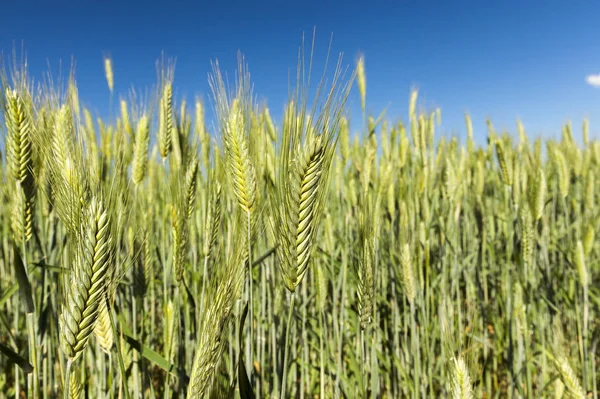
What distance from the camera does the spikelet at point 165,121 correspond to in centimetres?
146

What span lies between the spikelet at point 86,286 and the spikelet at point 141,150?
27.9 inches

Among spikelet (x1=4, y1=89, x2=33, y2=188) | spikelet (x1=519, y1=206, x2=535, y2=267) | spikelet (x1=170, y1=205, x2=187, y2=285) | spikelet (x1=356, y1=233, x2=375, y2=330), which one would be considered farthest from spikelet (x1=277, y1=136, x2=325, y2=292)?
spikelet (x1=519, y1=206, x2=535, y2=267)

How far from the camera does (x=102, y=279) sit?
0.65 meters

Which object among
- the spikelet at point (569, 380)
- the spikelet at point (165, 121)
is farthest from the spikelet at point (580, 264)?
the spikelet at point (165, 121)

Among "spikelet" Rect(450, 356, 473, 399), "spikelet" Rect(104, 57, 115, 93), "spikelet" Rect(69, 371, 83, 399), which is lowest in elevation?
"spikelet" Rect(450, 356, 473, 399)

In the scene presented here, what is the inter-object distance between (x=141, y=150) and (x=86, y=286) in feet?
2.75

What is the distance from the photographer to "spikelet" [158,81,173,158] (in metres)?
1.46

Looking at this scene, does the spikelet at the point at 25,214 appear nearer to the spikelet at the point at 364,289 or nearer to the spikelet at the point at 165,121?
the spikelet at the point at 165,121

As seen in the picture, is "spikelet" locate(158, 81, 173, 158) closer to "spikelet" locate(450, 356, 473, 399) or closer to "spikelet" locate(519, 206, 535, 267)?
"spikelet" locate(450, 356, 473, 399)

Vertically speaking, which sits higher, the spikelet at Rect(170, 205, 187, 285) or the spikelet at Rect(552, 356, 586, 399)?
the spikelet at Rect(170, 205, 187, 285)

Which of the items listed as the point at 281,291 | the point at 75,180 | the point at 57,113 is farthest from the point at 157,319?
the point at 75,180

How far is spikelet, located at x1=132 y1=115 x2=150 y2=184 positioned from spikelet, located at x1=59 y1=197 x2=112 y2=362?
71 centimetres

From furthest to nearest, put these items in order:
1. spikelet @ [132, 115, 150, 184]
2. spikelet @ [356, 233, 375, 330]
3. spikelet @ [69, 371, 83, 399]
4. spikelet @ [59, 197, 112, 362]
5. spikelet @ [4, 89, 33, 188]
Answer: spikelet @ [132, 115, 150, 184], spikelet @ [4, 89, 33, 188], spikelet @ [356, 233, 375, 330], spikelet @ [69, 371, 83, 399], spikelet @ [59, 197, 112, 362]

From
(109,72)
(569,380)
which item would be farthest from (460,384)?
(109,72)
